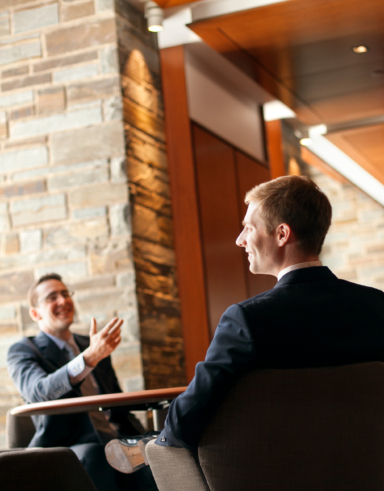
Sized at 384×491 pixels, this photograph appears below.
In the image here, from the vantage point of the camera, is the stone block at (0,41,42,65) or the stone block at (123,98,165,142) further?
the stone block at (0,41,42,65)

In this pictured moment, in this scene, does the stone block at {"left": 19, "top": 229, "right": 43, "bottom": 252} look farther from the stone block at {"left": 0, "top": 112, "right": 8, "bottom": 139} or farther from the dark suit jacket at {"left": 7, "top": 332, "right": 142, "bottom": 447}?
the dark suit jacket at {"left": 7, "top": 332, "right": 142, "bottom": 447}

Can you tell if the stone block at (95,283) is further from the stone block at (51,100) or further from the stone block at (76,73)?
the stone block at (76,73)

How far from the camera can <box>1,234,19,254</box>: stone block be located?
170 inches

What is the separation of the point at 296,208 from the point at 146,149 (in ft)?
9.66

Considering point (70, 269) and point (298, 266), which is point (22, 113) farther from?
point (298, 266)

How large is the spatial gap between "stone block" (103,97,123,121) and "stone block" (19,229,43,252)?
833mm

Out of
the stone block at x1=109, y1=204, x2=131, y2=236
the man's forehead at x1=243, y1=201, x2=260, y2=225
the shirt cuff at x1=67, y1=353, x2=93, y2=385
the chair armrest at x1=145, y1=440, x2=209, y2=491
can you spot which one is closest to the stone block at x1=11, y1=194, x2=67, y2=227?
the stone block at x1=109, y1=204, x2=131, y2=236

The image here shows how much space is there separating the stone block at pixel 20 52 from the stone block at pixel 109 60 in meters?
0.46

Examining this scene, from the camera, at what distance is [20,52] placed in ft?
14.7

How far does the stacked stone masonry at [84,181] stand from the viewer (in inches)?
162

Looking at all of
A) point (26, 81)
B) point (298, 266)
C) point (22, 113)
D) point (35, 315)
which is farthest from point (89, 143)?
point (298, 266)

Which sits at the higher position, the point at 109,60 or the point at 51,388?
the point at 109,60

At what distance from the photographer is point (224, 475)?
4.63 ft

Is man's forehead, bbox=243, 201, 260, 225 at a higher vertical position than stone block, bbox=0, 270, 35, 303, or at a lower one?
lower
